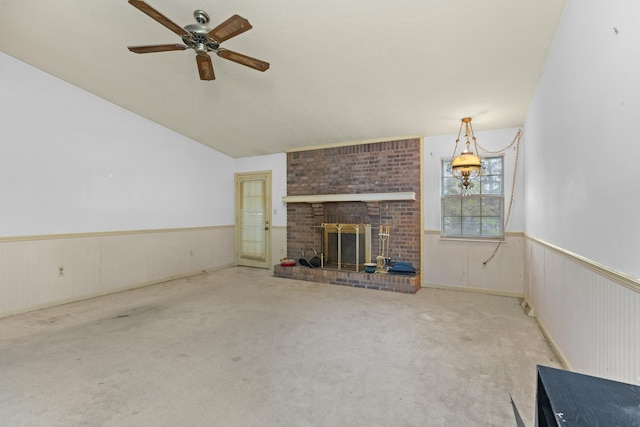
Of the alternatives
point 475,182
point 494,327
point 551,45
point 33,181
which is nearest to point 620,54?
point 551,45

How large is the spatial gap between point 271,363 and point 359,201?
3.50 m

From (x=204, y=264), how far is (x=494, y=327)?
17.5ft

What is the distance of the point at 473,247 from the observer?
4719 mm

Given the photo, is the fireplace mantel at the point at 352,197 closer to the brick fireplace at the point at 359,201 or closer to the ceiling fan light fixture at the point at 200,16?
the brick fireplace at the point at 359,201

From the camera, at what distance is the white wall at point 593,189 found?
1.43 metres

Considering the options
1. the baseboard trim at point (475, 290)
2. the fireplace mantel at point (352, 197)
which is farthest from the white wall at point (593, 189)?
the fireplace mantel at point (352, 197)

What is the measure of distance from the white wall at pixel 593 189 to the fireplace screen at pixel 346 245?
2.75 meters

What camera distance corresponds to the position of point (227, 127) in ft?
17.7

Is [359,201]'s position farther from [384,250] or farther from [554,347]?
[554,347]

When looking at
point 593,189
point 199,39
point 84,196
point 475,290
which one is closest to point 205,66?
point 199,39

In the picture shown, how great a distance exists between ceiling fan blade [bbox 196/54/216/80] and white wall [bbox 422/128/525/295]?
356 centimetres

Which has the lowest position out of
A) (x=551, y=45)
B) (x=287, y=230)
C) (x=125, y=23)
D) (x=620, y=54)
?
(x=287, y=230)

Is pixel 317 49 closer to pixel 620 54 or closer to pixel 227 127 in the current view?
pixel 620 54

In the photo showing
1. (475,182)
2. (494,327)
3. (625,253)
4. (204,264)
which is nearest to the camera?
(625,253)
